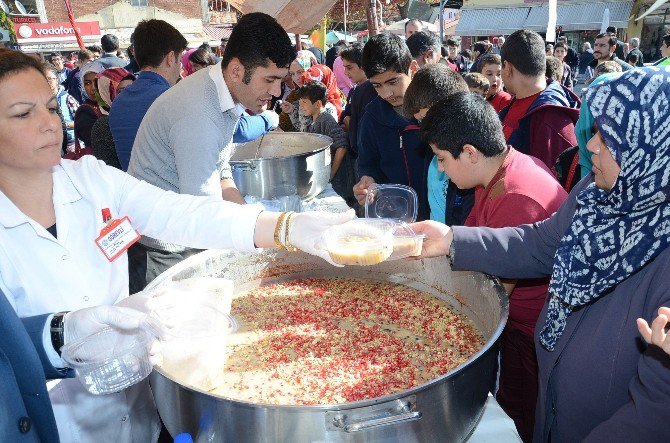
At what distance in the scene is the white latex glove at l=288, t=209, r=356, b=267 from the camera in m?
1.74

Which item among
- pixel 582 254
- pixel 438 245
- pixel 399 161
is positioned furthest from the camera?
pixel 399 161

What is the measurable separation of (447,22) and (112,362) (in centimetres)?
2604

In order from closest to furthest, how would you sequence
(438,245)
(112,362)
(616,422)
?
(616,422)
(112,362)
(438,245)

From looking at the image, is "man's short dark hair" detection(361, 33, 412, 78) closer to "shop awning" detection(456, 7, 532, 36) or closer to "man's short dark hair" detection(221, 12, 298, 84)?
"man's short dark hair" detection(221, 12, 298, 84)

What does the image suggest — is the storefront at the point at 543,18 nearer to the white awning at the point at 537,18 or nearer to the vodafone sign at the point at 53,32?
the white awning at the point at 537,18

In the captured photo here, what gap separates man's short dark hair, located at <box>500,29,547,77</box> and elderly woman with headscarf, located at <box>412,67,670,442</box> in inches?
87.5

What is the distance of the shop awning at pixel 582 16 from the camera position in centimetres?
2545

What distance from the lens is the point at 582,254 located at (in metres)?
1.45

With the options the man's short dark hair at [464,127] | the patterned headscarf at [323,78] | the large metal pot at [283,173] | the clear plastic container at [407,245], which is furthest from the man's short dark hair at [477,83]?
the clear plastic container at [407,245]

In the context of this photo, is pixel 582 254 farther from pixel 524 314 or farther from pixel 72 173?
pixel 72 173

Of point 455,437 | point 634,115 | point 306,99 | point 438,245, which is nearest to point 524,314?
point 438,245

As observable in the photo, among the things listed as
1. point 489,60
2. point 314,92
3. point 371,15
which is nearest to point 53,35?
point 371,15

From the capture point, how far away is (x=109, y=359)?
1.30 meters

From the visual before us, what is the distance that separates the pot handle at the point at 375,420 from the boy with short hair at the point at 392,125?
2033mm
